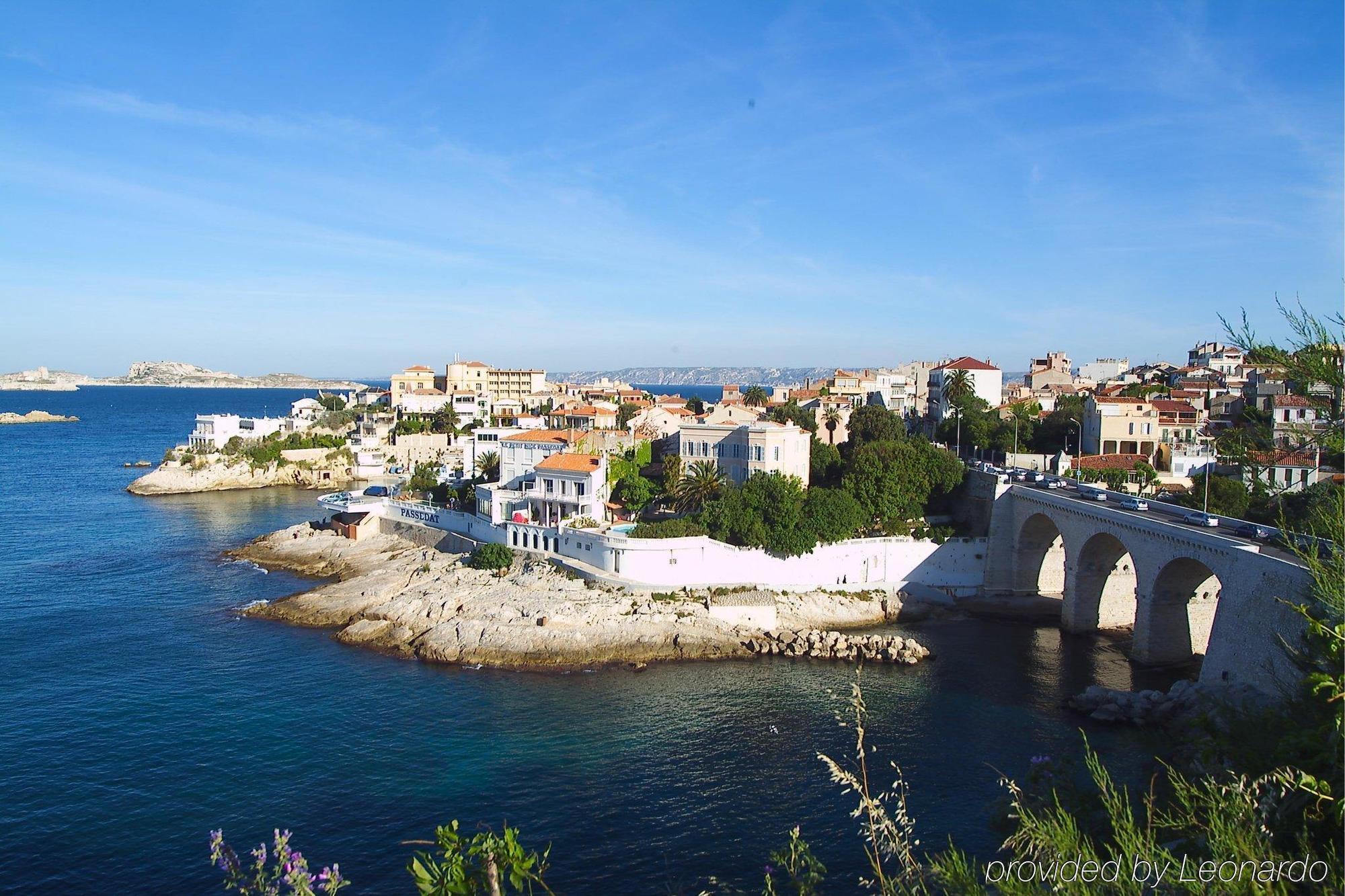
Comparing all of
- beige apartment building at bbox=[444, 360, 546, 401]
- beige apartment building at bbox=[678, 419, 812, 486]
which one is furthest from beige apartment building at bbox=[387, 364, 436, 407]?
beige apartment building at bbox=[678, 419, 812, 486]

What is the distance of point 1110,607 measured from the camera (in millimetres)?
38625

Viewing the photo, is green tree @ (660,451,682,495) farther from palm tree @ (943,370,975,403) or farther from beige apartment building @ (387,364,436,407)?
beige apartment building @ (387,364,436,407)

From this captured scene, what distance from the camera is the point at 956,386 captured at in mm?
65938

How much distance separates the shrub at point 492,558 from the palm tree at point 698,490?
9.18 metres

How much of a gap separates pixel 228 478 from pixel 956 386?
66.3 metres

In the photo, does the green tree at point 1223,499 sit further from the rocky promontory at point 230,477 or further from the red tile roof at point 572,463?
the rocky promontory at point 230,477

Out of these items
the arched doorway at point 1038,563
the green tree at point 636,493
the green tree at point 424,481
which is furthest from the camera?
the green tree at point 424,481

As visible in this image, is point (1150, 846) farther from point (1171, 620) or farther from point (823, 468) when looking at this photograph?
point (823, 468)

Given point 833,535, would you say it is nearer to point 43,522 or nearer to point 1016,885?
point 1016,885

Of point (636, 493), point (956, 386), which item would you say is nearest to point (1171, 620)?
point (636, 493)

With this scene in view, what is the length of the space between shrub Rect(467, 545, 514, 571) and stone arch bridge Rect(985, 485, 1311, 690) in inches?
962

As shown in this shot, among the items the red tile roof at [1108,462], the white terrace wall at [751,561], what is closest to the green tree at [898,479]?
the white terrace wall at [751,561]

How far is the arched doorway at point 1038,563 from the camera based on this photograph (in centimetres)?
4272

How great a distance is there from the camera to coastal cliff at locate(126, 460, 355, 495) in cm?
7625
